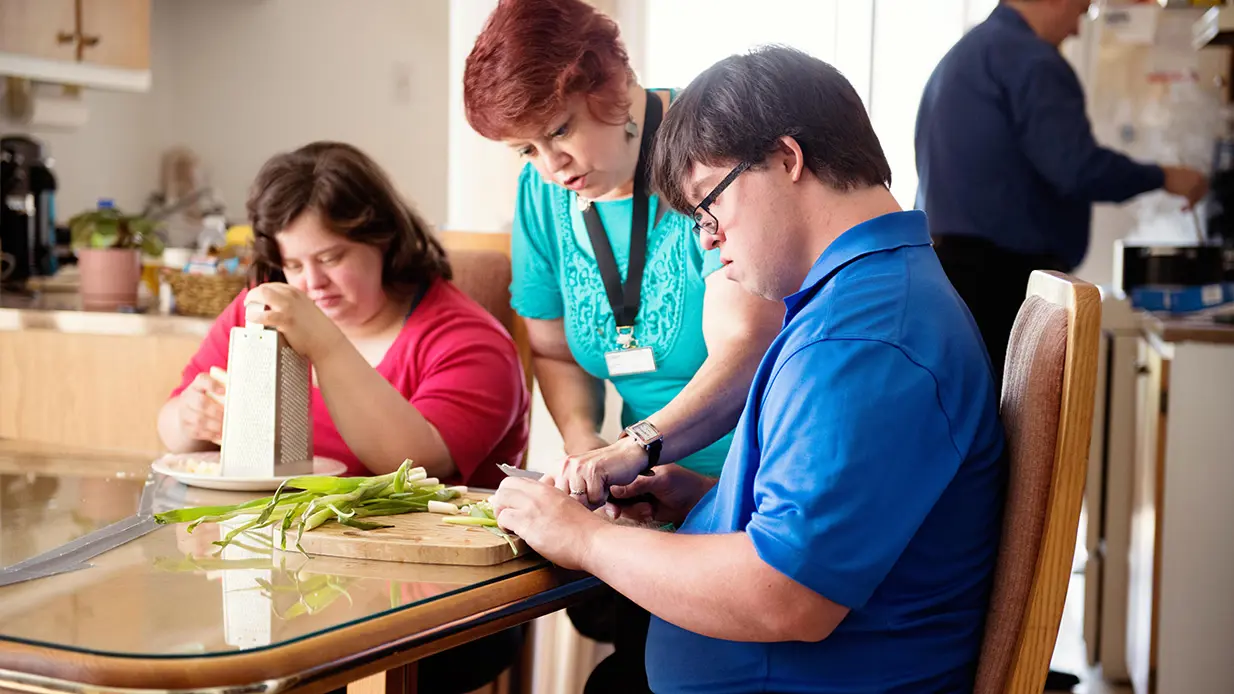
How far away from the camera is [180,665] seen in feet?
2.89

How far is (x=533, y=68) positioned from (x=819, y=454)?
2.82 feet

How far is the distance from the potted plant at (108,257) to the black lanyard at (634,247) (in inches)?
63.4

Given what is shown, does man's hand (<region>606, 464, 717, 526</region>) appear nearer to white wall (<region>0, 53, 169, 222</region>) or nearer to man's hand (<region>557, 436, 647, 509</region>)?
man's hand (<region>557, 436, 647, 509</region>)

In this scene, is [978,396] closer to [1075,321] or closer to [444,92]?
[1075,321]

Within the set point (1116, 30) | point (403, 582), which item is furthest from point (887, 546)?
point (1116, 30)

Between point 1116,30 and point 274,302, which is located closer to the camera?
point 274,302

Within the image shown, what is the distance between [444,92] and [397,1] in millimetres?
461

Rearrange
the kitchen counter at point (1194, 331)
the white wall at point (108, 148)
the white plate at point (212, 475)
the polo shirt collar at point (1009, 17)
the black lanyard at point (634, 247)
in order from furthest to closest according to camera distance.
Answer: the white wall at point (108, 148) → the polo shirt collar at point (1009, 17) → the kitchen counter at point (1194, 331) → the black lanyard at point (634, 247) → the white plate at point (212, 475)

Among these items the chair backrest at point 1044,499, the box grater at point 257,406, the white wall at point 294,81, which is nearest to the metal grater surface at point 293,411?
the box grater at point 257,406

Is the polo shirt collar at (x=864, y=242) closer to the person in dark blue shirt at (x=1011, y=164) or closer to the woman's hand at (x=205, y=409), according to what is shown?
the woman's hand at (x=205, y=409)

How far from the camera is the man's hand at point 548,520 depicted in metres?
1.16

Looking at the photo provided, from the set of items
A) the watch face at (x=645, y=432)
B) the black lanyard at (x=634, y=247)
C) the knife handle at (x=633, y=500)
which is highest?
the black lanyard at (x=634, y=247)

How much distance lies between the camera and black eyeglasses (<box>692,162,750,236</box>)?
3.74ft

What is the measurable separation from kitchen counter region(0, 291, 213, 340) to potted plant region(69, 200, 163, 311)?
7 centimetres
